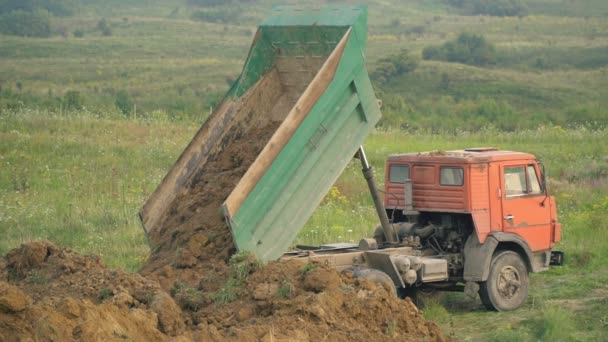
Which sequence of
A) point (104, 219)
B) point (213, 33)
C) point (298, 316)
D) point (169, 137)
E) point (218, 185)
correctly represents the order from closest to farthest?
point (298, 316) < point (218, 185) < point (104, 219) < point (169, 137) < point (213, 33)

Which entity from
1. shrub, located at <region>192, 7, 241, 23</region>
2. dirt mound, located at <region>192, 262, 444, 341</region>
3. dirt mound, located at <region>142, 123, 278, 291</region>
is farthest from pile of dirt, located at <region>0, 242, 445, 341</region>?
shrub, located at <region>192, 7, 241, 23</region>

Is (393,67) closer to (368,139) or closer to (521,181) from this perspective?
(368,139)

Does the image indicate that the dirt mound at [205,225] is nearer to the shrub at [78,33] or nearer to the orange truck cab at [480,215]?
the orange truck cab at [480,215]

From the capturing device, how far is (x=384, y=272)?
12.6 metres

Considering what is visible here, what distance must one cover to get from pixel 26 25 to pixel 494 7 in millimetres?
38211

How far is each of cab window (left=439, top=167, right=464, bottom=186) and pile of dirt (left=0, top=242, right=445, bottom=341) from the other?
2717 mm

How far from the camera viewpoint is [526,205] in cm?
1387

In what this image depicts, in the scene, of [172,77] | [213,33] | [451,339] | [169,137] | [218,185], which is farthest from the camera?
[213,33]

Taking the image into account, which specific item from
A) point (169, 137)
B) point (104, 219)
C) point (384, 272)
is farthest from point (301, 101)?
point (169, 137)

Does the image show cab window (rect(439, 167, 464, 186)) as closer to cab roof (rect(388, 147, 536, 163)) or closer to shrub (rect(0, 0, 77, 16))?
cab roof (rect(388, 147, 536, 163))

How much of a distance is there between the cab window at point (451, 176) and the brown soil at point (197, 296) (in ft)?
8.41

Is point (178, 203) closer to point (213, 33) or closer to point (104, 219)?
point (104, 219)

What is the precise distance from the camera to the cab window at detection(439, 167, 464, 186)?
1341cm

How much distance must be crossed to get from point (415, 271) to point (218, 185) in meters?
2.53
